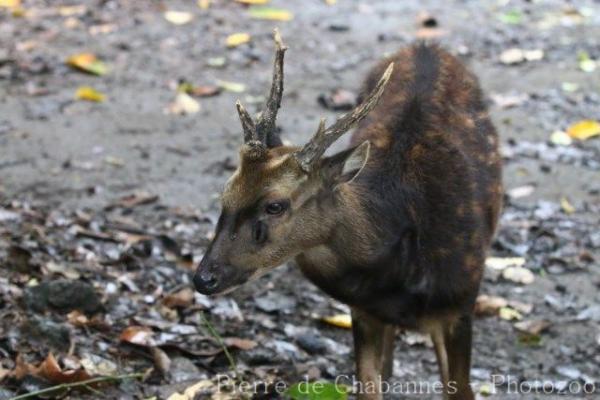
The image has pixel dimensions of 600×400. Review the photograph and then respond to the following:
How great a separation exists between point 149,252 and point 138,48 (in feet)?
15.5

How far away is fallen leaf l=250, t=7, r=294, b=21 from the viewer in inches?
484

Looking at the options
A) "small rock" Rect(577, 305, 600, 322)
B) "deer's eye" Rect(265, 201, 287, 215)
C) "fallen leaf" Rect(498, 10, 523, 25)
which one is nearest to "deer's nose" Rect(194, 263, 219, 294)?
"deer's eye" Rect(265, 201, 287, 215)

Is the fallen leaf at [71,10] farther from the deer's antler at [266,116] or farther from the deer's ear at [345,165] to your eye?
the deer's ear at [345,165]

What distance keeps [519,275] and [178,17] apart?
6.35 meters

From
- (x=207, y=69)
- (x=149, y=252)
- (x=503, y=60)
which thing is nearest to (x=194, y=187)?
(x=149, y=252)

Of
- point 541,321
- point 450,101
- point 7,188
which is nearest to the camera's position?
point 450,101

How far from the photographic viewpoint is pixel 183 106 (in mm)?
9812

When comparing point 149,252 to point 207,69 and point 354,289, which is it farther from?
point 207,69

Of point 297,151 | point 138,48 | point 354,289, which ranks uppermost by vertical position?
point 297,151

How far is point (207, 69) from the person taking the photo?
35.6 ft

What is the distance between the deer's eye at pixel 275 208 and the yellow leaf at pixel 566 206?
3979mm

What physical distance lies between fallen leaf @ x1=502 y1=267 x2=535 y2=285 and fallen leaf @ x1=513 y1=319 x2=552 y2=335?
1.79ft

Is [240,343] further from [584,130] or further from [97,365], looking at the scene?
[584,130]

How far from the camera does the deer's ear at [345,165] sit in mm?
4715
